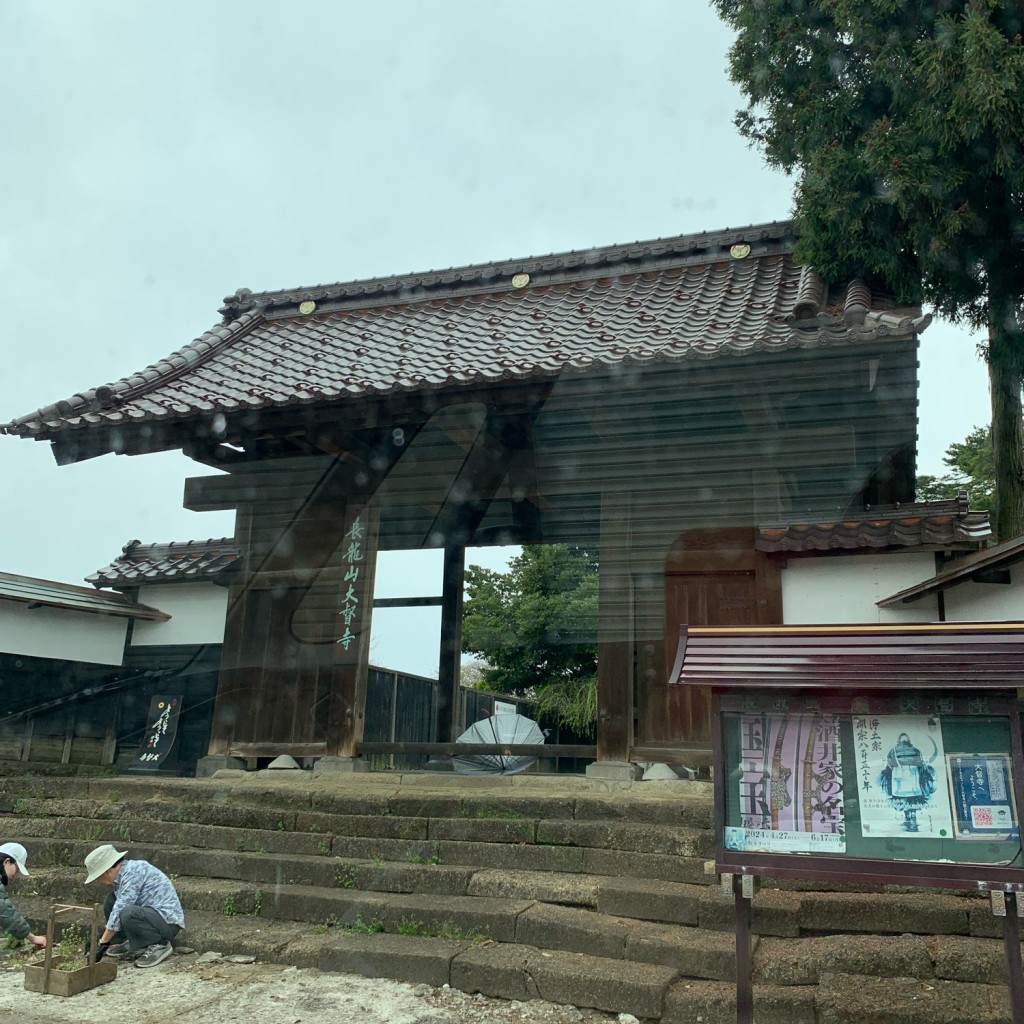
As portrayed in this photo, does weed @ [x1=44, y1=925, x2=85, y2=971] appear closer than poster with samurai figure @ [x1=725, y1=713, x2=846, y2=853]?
No

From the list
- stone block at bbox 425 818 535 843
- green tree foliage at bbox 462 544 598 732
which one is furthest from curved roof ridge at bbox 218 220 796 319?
stone block at bbox 425 818 535 843

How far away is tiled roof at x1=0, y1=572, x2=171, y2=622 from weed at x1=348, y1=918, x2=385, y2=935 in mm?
5072

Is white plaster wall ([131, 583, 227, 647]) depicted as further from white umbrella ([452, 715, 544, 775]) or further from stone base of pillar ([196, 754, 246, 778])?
white umbrella ([452, 715, 544, 775])

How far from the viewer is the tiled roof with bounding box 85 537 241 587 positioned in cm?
923

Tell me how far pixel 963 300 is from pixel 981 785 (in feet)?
16.8

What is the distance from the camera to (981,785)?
384 centimetres

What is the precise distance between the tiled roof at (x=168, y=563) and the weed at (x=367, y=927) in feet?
14.3

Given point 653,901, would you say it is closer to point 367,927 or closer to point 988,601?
point 367,927

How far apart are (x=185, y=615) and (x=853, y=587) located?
22.0 ft

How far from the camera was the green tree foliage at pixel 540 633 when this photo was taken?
11.9 metres

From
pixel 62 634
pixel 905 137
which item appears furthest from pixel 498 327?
pixel 62 634

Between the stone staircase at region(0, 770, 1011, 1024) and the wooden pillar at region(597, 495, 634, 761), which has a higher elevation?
the wooden pillar at region(597, 495, 634, 761)

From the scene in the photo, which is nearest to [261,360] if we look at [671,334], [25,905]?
[671,334]

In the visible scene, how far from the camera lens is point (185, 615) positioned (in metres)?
9.52
